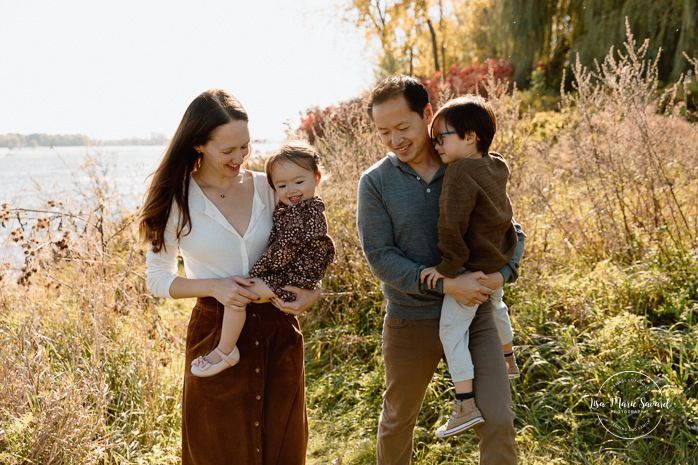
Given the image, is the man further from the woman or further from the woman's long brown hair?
the woman's long brown hair

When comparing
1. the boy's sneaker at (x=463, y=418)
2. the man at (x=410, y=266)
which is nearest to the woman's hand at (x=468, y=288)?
the man at (x=410, y=266)

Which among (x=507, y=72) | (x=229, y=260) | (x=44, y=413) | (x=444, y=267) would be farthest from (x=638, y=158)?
(x=507, y=72)

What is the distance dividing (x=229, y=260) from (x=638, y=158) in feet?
11.0

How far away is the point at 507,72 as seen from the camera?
14477 mm

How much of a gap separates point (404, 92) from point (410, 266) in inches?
28.3

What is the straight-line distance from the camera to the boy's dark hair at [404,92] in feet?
8.13

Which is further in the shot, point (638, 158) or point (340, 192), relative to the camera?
point (340, 192)

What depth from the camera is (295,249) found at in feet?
7.91

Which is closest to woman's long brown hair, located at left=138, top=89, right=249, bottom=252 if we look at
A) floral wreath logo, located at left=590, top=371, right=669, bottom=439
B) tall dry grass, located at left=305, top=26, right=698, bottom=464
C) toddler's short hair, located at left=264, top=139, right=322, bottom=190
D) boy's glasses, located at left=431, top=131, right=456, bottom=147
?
toddler's short hair, located at left=264, top=139, right=322, bottom=190

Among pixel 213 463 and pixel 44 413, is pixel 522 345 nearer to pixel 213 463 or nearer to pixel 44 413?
pixel 213 463

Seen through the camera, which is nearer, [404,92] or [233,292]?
[233,292]

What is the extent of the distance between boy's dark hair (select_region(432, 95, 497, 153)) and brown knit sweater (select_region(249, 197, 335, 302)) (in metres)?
0.64

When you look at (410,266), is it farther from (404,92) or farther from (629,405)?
(629,405)

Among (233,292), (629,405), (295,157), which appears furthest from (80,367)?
(629,405)
